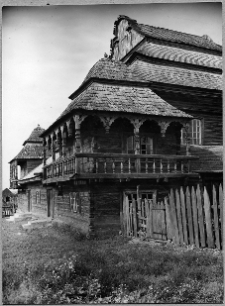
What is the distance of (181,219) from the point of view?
8.27 m

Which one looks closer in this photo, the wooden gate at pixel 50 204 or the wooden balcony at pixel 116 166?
the wooden balcony at pixel 116 166

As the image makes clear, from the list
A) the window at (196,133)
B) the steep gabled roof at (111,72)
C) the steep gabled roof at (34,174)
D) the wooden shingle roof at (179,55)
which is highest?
the wooden shingle roof at (179,55)

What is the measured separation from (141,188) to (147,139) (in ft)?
4.92

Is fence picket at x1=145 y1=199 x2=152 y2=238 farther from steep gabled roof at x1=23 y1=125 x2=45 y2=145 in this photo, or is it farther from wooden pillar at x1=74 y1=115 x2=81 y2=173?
steep gabled roof at x1=23 y1=125 x2=45 y2=145

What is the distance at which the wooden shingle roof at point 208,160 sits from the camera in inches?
398

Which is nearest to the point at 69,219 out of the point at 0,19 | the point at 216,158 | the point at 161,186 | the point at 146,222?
the point at 146,222

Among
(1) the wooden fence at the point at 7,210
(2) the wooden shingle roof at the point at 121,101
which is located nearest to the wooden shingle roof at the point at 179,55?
(2) the wooden shingle roof at the point at 121,101

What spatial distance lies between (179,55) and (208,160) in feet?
10.7

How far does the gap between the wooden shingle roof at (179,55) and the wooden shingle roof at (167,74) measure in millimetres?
289

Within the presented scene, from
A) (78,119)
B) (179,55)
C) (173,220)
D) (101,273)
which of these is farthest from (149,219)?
(179,55)

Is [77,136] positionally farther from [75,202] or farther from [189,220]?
[189,220]

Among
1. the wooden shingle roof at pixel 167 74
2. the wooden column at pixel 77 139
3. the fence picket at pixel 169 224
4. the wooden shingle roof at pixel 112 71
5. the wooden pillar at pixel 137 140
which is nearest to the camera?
the fence picket at pixel 169 224

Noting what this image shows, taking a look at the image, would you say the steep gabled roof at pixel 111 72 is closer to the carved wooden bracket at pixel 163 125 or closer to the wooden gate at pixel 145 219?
the carved wooden bracket at pixel 163 125

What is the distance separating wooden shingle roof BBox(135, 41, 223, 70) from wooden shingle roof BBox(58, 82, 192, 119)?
122 centimetres
